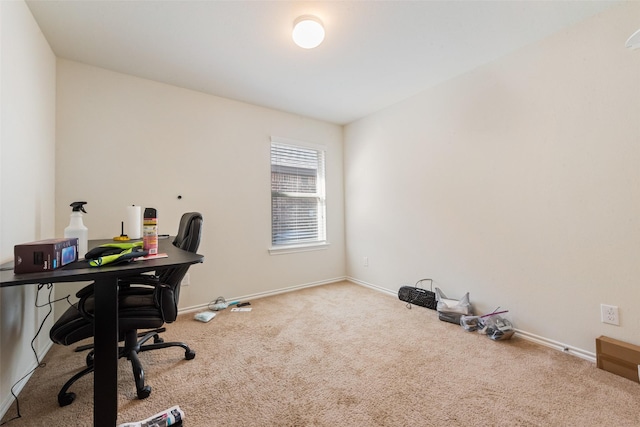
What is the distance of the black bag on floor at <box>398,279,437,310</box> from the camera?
106 inches

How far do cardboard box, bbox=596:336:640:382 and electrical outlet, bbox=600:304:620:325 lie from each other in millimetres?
111

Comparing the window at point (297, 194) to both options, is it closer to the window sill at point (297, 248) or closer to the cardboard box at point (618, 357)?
the window sill at point (297, 248)

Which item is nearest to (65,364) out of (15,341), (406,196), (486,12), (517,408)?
(15,341)

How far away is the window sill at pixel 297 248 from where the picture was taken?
3.30 metres

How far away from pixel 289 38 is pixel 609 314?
9.61 ft

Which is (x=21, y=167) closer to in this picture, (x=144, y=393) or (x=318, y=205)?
(x=144, y=393)

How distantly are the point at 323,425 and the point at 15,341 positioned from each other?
1759 millimetres

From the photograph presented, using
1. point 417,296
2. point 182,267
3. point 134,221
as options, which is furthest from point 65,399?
point 417,296

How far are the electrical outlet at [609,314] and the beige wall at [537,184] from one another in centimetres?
3

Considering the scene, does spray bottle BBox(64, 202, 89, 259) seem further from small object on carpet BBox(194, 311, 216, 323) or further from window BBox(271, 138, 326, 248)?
window BBox(271, 138, 326, 248)

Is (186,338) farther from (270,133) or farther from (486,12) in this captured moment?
(486,12)

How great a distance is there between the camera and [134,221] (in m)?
2.20

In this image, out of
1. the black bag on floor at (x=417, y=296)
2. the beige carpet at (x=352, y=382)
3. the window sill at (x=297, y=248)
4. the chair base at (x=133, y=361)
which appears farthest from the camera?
the window sill at (x=297, y=248)

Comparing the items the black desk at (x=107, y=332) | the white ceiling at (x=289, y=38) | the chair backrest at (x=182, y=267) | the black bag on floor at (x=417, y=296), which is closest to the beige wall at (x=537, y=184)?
the black bag on floor at (x=417, y=296)
